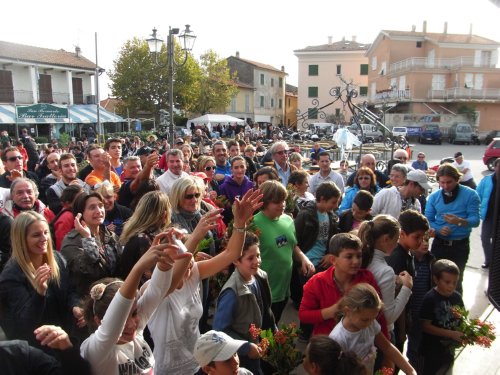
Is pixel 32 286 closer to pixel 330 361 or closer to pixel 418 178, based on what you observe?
pixel 330 361

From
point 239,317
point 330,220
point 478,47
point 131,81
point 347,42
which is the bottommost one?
point 239,317

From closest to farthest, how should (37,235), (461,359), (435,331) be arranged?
1. (37,235)
2. (435,331)
3. (461,359)

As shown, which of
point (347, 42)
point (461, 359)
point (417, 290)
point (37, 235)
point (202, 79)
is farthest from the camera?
point (347, 42)

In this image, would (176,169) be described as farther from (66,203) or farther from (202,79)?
(202,79)

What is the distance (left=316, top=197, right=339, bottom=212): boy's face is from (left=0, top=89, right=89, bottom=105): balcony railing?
31843mm

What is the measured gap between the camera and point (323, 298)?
2.77 meters

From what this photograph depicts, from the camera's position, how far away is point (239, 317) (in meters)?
2.78

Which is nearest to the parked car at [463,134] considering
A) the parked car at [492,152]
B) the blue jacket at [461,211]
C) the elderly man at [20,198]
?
the parked car at [492,152]

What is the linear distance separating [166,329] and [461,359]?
10.2 ft

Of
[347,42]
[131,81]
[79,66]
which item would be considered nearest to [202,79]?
[131,81]

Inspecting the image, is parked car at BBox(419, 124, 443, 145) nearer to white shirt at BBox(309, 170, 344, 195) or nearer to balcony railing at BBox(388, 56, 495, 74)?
balcony railing at BBox(388, 56, 495, 74)

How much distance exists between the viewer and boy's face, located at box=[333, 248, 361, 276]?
8.94 feet

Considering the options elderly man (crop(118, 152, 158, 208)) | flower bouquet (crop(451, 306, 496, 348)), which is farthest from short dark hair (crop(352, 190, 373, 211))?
elderly man (crop(118, 152, 158, 208))

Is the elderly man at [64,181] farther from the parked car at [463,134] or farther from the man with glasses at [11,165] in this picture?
the parked car at [463,134]
